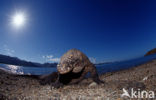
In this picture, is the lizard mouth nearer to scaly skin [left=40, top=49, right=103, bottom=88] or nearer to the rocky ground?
scaly skin [left=40, top=49, right=103, bottom=88]

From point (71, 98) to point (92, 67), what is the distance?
2.44 m

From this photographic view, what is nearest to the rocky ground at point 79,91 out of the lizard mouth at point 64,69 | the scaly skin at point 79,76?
the scaly skin at point 79,76

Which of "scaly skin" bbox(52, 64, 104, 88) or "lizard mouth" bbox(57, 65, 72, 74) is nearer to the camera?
"lizard mouth" bbox(57, 65, 72, 74)

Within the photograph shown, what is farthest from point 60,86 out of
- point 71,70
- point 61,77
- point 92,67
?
point 92,67

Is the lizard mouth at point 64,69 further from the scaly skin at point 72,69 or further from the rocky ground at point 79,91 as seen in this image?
the rocky ground at point 79,91

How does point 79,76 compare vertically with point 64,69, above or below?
below

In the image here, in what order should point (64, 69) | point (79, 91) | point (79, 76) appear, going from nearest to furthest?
point (79, 91) < point (64, 69) < point (79, 76)

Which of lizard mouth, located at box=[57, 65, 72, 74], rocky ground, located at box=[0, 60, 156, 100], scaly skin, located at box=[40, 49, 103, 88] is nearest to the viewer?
rocky ground, located at box=[0, 60, 156, 100]

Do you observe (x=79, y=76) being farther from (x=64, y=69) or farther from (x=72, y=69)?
(x=64, y=69)

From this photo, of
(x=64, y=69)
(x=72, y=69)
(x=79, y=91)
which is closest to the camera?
(x=79, y=91)

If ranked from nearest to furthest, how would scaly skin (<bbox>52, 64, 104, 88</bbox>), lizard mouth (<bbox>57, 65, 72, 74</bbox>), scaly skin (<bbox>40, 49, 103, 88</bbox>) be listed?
lizard mouth (<bbox>57, 65, 72, 74</bbox>)
scaly skin (<bbox>40, 49, 103, 88</bbox>)
scaly skin (<bbox>52, 64, 104, 88</bbox>)

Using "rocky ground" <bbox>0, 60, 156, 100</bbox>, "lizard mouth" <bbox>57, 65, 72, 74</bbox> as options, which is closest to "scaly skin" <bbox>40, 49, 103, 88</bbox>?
"lizard mouth" <bbox>57, 65, 72, 74</bbox>

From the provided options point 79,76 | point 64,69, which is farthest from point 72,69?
point 79,76

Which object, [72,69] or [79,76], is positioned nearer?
[72,69]
